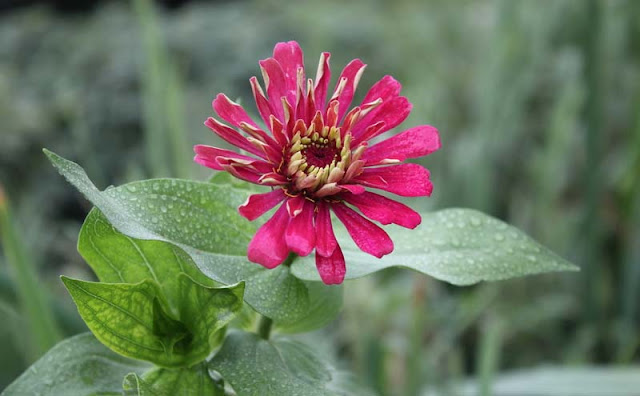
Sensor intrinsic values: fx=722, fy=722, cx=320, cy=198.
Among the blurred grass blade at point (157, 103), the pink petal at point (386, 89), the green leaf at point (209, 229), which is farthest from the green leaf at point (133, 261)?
the blurred grass blade at point (157, 103)

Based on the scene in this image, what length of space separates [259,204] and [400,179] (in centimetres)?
6

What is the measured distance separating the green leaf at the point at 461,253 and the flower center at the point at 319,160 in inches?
1.5

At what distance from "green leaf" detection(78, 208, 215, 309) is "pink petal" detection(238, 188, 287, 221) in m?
0.05

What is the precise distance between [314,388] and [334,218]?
0.09m

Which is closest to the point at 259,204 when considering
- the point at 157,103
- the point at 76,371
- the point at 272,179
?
the point at 272,179

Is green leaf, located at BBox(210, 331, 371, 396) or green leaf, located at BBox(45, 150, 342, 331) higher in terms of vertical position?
green leaf, located at BBox(45, 150, 342, 331)

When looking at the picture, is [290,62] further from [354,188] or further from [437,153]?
[437,153]

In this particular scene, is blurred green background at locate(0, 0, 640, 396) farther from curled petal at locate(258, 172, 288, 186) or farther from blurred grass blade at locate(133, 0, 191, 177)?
curled petal at locate(258, 172, 288, 186)

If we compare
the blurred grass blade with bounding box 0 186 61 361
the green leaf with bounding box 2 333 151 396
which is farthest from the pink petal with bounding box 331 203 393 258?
the blurred grass blade with bounding box 0 186 61 361

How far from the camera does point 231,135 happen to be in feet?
1.00

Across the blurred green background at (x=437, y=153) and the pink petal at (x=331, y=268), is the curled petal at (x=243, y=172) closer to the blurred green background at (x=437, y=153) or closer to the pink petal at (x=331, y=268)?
the pink petal at (x=331, y=268)

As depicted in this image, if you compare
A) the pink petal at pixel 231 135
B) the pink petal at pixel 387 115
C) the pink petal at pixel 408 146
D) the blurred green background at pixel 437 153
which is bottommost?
the blurred green background at pixel 437 153

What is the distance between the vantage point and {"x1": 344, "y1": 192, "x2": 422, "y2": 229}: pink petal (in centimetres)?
29

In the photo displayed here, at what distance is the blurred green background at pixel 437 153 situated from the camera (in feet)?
2.59
